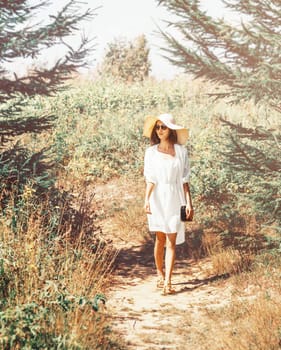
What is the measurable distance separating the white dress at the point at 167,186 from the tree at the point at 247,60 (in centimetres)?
75

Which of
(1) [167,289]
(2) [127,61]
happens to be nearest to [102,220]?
(1) [167,289]

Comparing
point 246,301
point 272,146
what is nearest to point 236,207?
point 272,146

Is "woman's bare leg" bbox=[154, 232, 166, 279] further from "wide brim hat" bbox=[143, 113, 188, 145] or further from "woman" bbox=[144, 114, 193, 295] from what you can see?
"wide brim hat" bbox=[143, 113, 188, 145]

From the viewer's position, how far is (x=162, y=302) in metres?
5.93

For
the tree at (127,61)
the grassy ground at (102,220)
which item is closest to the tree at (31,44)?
the grassy ground at (102,220)

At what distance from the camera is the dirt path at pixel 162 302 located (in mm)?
4785

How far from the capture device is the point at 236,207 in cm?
892

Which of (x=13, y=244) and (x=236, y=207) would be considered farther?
(x=236, y=207)

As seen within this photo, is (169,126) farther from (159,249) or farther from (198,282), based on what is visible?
(198,282)

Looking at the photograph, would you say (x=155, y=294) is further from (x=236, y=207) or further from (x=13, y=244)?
(x=236, y=207)

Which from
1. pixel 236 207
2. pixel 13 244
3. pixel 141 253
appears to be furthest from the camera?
pixel 236 207

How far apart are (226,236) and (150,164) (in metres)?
1.93

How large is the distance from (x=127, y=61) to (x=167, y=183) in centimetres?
1878

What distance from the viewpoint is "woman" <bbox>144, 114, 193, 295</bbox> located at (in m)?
6.09
